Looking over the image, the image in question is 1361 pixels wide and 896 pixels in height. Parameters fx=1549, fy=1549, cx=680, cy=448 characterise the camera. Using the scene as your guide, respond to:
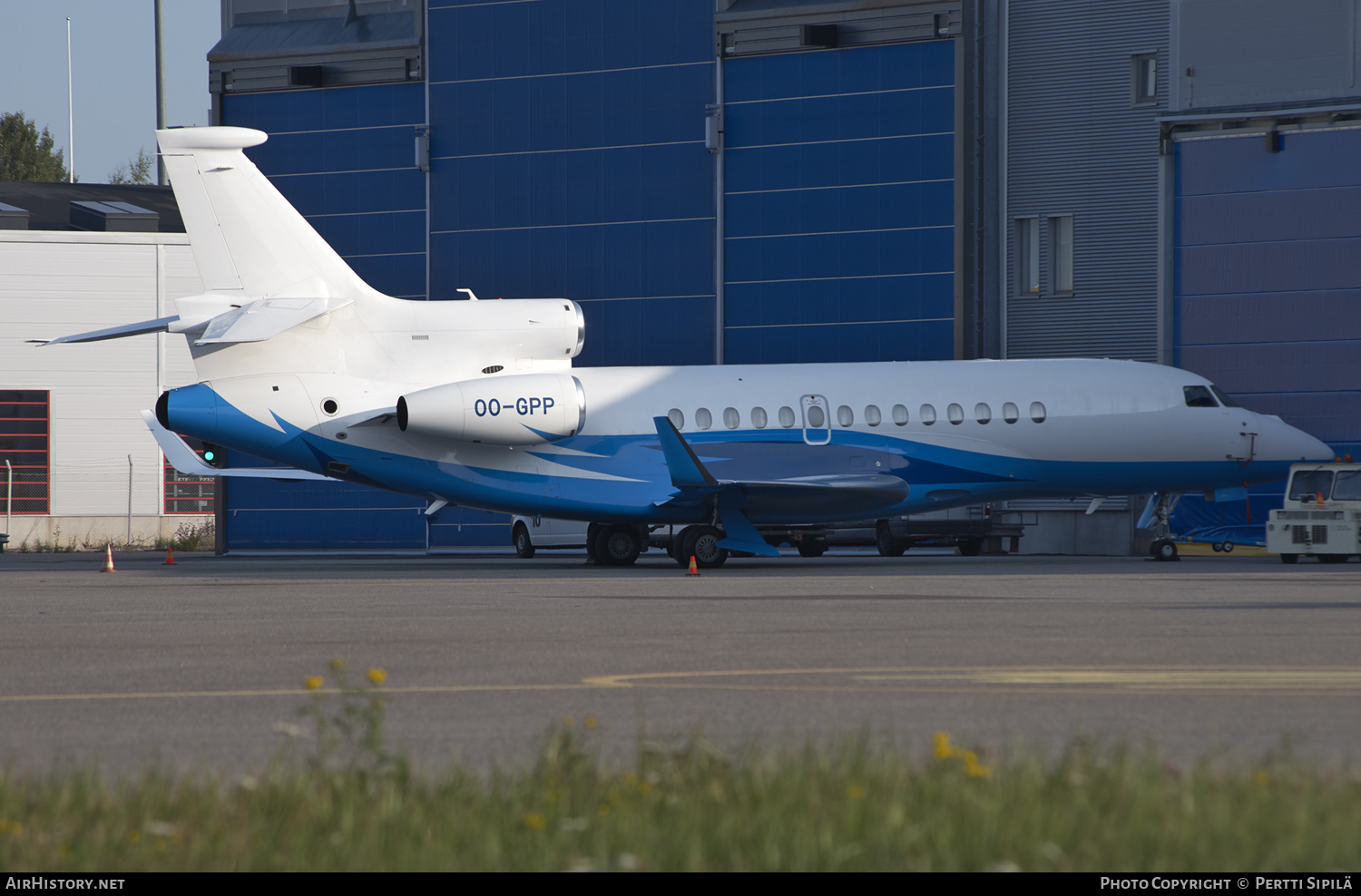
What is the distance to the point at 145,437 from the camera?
52812 mm

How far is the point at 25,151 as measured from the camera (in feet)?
335

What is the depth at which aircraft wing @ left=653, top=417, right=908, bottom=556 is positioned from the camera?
2539 centimetres

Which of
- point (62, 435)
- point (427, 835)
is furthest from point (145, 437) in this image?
point (427, 835)

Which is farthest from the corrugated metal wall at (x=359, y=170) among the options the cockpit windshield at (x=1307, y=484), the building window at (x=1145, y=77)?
the cockpit windshield at (x=1307, y=484)

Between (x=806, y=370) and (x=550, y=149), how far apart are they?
15159mm

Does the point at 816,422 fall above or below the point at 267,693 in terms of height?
above

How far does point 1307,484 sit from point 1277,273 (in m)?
7.49

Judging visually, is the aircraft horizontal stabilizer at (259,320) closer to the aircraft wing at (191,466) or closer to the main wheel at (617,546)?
the main wheel at (617,546)

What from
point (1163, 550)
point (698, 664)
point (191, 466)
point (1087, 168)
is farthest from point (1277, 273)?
point (698, 664)

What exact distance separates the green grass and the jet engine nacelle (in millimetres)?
19533

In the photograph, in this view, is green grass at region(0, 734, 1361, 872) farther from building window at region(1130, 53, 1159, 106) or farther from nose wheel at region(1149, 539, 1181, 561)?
building window at region(1130, 53, 1159, 106)

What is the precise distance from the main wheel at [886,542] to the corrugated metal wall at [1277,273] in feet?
25.2

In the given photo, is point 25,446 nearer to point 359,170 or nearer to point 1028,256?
point 359,170

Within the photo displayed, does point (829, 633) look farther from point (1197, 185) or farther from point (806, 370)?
point (1197, 185)
